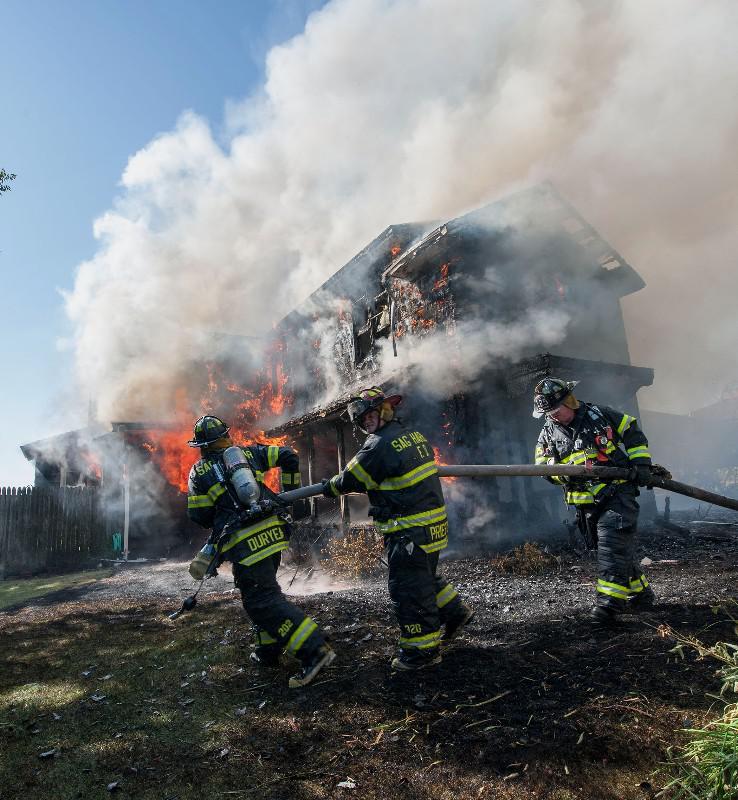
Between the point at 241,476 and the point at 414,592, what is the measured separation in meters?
1.61

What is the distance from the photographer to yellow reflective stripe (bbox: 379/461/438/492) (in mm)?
3945

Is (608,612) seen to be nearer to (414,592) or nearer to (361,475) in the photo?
(414,592)

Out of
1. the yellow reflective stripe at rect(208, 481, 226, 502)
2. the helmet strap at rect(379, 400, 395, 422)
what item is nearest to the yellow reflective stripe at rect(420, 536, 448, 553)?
the helmet strap at rect(379, 400, 395, 422)

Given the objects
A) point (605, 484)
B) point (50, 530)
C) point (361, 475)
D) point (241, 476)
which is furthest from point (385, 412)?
point (50, 530)

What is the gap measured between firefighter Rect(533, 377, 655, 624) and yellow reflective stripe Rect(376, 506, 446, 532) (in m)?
1.51

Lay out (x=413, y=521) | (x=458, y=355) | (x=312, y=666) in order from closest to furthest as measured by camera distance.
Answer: (x=312, y=666) → (x=413, y=521) → (x=458, y=355)

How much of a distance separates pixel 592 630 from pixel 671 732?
173 cm

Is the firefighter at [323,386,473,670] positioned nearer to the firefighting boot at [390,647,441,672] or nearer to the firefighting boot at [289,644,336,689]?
the firefighting boot at [390,647,441,672]

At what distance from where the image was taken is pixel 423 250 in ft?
38.7

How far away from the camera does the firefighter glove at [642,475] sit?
4.37m

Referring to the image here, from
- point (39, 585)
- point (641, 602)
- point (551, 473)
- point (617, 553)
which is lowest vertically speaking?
point (39, 585)

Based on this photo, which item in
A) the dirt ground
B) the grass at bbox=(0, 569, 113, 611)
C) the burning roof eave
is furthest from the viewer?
the burning roof eave

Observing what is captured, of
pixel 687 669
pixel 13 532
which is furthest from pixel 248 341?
pixel 687 669

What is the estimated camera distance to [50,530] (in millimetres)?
15258
